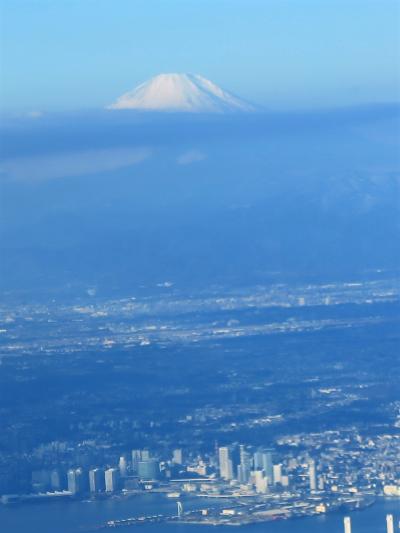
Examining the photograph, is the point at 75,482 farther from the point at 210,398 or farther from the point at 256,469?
the point at 210,398

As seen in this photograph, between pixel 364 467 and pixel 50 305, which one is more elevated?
pixel 50 305

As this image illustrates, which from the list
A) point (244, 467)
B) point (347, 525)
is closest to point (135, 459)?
point (244, 467)

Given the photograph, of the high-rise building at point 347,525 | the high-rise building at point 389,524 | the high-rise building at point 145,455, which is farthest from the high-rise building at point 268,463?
the high-rise building at point 389,524

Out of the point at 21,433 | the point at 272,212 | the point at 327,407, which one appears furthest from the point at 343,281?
the point at 21,433

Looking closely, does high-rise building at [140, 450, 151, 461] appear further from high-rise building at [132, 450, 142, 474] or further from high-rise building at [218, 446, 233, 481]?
high-rise building at [218, 446, 233, 481]

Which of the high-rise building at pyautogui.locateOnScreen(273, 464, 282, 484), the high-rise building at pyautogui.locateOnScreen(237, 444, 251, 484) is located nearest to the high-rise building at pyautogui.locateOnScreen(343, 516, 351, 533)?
the high-rise building at pyautogui.locateOnScreen(273, 464, 282, 484)

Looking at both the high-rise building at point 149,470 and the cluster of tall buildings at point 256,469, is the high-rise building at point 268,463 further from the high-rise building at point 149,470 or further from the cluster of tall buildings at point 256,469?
the high-rise building at point 149,470

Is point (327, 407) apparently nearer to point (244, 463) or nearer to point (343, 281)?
point (244, 463)
